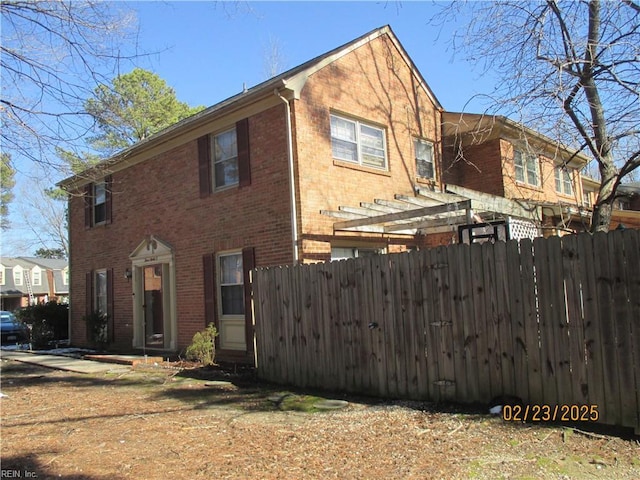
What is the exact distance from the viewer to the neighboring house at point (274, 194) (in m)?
10.3

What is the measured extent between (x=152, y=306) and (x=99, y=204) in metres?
4.49

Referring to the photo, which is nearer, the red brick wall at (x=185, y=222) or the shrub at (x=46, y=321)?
the red brick wall at (x=185, y=222)

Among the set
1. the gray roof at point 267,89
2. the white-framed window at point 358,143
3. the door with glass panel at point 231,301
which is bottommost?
the door with glass panel at point 231,301

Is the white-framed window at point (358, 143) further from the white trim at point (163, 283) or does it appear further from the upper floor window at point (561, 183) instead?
the upper floor window at point (561, 183)

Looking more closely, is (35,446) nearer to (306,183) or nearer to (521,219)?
(306,183)

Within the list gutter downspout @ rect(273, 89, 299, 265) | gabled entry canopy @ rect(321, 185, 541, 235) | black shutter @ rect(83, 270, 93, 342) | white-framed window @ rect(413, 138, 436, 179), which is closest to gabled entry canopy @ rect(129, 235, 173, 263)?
black shutter @ rect(83, 270, 93, 342)

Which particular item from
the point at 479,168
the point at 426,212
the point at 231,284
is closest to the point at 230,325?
the point at 231,284

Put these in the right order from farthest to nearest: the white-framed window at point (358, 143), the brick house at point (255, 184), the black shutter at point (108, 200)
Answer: the black shutter at point (108, 200) → the white-framed window at point (358, 143) → the brick house at point (255, 184)

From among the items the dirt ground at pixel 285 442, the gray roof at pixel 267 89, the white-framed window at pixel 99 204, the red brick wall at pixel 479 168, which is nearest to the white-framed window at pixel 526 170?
the red brick wall at pixel 479 168

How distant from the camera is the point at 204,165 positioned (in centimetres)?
1224

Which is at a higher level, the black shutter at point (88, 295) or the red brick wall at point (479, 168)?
the red brick wall at point (479, 168)

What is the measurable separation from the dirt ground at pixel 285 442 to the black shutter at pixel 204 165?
5.66 meters

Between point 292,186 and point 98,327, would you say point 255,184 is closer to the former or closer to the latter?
point 292,186

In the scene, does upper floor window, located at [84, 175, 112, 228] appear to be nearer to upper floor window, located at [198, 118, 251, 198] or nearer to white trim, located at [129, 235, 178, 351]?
white trim, located at [129, 235, 178, 351]
